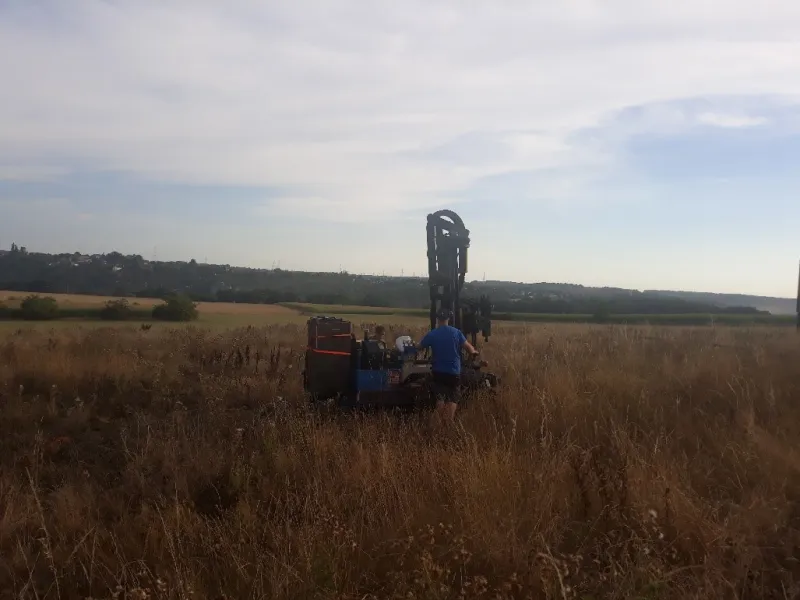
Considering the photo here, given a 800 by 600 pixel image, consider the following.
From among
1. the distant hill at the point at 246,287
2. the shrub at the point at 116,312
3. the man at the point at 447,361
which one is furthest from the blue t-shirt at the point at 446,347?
the distant hill at the point at 246,287

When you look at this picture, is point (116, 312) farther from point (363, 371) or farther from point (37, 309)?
point (363, 371)

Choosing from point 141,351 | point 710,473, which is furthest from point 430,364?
point 141,351

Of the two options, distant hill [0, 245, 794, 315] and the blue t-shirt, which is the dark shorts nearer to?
the blue t-shirt

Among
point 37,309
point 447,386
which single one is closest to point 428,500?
point 447,386

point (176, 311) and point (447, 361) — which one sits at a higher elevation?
point (447, 361)

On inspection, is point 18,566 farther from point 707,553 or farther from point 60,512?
point 707,553

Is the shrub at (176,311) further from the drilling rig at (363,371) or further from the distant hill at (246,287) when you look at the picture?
the drilling rig at (363,371)

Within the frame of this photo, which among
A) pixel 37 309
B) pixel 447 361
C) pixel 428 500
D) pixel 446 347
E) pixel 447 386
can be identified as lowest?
pixel 428 500

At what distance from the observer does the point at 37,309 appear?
35688 millimetres

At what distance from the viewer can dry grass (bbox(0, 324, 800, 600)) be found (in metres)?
4.02

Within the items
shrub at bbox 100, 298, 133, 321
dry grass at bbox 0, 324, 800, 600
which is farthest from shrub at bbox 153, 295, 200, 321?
dry grass at bbox 0, 324, 800, 600

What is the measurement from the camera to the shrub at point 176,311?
37.0 m

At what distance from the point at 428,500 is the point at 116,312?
121ft

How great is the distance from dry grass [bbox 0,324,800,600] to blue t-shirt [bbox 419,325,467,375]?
0.68 metres
